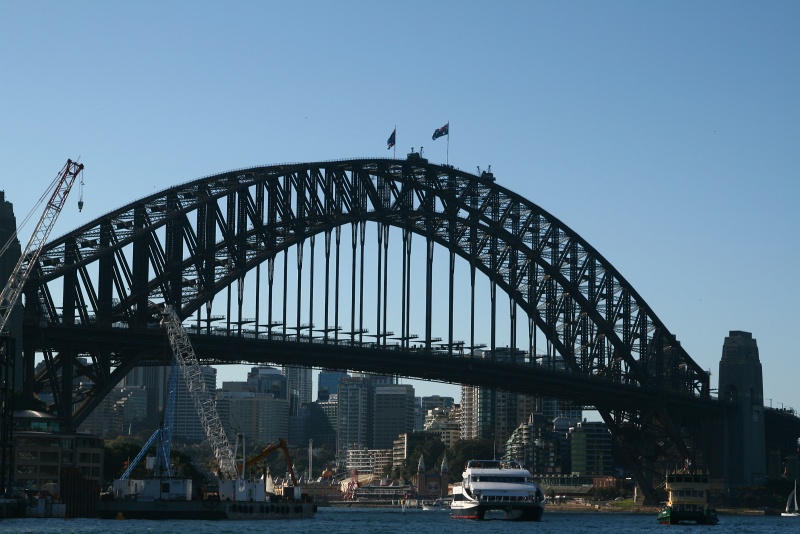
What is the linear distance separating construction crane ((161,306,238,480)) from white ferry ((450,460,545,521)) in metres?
18.6

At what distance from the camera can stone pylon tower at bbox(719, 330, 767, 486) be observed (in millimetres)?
185500

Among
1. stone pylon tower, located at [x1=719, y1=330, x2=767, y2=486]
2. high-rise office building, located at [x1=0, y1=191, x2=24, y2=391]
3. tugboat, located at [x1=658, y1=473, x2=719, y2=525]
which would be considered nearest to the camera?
high-rise office building, located at [x1=0, y1=191, x2=24, y2=391]

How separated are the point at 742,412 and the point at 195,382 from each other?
71682mm

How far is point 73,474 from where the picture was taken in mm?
117750

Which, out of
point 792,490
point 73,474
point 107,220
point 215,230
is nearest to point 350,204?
point 215,230

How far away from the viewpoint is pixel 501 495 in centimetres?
12781

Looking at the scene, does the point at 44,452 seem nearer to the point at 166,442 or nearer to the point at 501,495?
the point at 166,442

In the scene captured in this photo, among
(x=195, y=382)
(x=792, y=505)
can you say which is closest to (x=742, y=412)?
(x=792, y=505)

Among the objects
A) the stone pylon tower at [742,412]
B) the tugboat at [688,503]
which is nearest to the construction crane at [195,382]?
the tugboat at [688,503]

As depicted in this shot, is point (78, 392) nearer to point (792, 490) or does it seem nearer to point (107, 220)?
point (107, 220)

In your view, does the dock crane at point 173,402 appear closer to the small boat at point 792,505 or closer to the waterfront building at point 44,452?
the waterfront building at point 44,452

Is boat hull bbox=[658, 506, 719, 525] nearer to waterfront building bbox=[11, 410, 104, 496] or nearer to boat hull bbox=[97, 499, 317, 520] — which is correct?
boat hull bbox=[97, 499, 317, 520]

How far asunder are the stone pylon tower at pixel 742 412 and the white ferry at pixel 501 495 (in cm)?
5929

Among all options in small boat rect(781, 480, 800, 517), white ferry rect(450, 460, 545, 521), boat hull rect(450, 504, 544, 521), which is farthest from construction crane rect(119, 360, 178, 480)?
small boat rect(781, 480, 800, 517)
